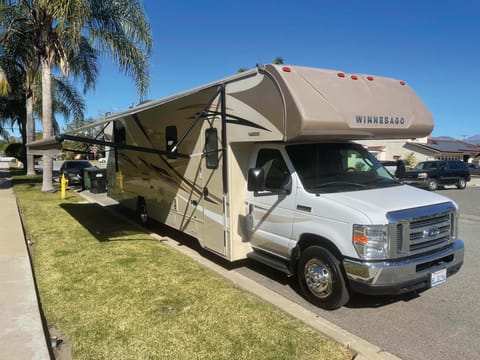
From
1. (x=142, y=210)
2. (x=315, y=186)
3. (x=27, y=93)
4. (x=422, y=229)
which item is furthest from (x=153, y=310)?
(x=27, y=93)

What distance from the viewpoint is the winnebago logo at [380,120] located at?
16.6 feet

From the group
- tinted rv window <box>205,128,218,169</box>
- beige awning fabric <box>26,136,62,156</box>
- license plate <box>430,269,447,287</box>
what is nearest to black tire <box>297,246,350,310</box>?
license plate <box>430,269,447,287</box>

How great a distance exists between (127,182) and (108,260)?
13.1ft

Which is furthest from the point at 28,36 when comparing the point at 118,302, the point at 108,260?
the point at 118,302

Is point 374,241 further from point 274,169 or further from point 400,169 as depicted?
point 400,169

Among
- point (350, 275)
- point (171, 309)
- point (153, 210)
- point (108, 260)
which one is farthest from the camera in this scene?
point (153, 210)

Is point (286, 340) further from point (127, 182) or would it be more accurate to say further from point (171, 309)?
point (127, 182)

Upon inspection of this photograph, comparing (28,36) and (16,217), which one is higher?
(28,36)

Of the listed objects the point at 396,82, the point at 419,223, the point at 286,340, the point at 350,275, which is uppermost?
the point at 396,82

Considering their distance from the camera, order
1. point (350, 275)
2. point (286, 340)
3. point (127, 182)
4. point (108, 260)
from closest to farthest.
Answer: point (286, 340)
point (350, 275)
point (108, 260)
point (127, 182)

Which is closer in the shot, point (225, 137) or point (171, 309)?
point (171, 309)

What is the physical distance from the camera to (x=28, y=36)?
1716cm

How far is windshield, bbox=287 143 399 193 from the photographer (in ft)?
17.3

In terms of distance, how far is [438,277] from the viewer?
4.62 metres
